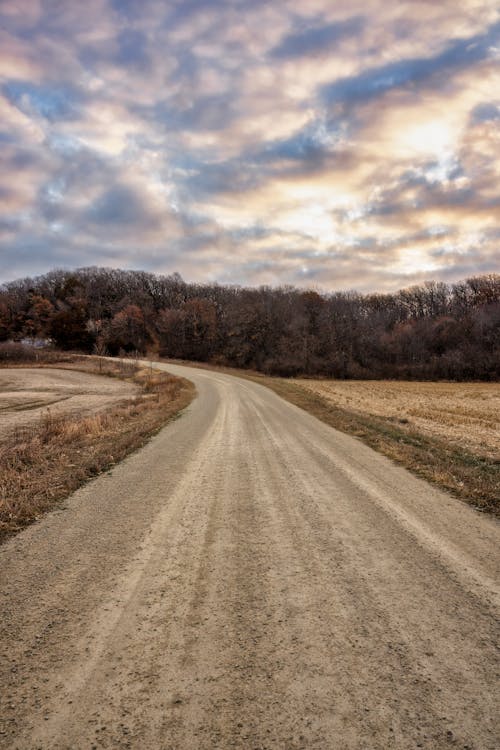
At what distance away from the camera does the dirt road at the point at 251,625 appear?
90.4 inches

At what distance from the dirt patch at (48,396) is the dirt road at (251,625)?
1130 centimetres

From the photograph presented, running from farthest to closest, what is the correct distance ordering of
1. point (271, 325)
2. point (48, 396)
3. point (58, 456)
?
1. point (271, 325)
2. point (48, 396)
3. point (58, 456)

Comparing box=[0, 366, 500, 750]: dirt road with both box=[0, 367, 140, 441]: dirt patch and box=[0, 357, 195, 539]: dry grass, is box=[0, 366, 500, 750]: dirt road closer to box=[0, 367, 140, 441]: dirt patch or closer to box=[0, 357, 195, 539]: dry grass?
box=[0, 357, 195, 539]: dry grass

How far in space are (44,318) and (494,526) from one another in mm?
100886

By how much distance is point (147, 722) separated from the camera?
90.5 inches

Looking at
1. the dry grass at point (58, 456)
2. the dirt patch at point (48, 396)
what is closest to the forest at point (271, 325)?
the dirt patch at point (48, 396)

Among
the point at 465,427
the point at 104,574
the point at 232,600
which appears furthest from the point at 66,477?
the point at 465,427

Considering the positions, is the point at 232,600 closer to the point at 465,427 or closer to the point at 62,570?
the point at 62,570

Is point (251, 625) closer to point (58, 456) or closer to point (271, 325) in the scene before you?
point (58, 456)

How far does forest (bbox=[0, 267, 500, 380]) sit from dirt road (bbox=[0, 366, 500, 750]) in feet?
186

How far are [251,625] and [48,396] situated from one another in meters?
30.6

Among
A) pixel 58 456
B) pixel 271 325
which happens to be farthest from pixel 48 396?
pixel 271 325

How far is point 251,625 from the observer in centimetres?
321

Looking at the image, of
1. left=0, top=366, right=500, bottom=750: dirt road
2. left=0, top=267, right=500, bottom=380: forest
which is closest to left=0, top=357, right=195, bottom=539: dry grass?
left=0, top=366, right=500, bottom=750: dirt road
